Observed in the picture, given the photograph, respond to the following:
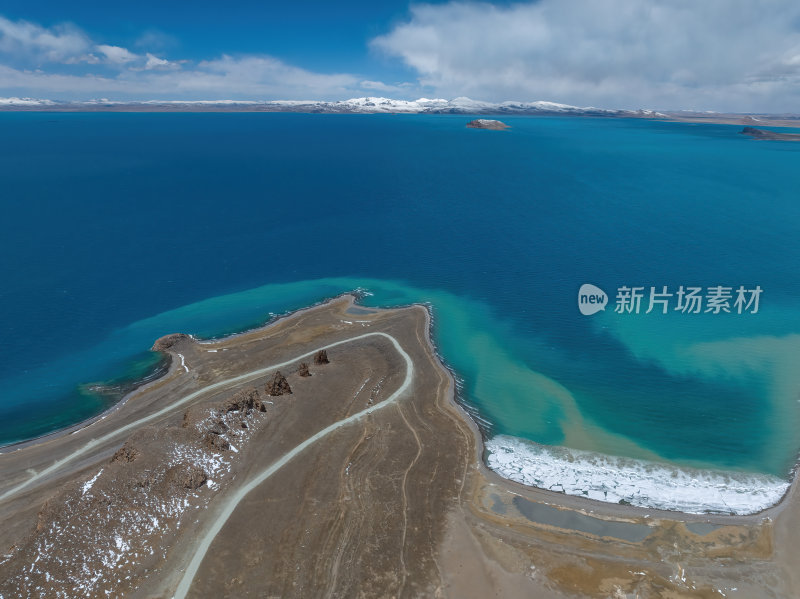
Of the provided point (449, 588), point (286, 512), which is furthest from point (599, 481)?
→ point (286, 512)

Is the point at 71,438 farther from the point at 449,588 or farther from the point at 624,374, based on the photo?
the point at 624,374

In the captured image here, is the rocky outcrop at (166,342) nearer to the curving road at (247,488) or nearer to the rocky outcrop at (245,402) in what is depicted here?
the rocky outcrop at (245,402)

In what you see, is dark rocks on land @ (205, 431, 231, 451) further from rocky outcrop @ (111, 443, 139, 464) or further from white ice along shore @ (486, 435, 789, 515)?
white ice along shore @ (486, 435, 789, 515)

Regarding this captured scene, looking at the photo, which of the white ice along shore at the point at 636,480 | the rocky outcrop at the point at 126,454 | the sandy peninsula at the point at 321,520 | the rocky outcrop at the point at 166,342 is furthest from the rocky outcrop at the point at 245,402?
the white ice along shore at the point at 636,480


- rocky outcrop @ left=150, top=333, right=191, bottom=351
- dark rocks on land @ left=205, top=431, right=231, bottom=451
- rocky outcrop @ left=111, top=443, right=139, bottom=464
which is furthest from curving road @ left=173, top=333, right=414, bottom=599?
rocky outcrop @ left=150, top=333, right=191, bottom=351

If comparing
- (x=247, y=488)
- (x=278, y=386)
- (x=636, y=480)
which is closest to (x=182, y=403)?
(x=278, y=386)
